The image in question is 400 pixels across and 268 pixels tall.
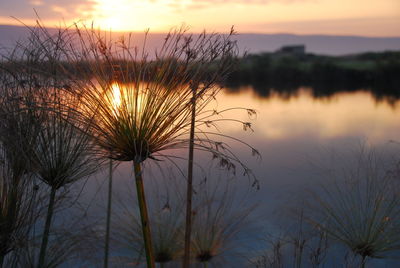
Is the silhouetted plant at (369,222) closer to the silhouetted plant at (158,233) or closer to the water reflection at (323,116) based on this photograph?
the silhouetted plant at (158,233)

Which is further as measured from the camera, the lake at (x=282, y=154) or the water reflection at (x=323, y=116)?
the water reflection at (x=323, y=116)

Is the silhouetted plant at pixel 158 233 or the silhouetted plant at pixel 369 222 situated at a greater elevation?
the silhouetted plant at pixel 369 222

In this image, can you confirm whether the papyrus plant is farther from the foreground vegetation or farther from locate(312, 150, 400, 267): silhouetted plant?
locate(312, 150, 400, 267): silhouetted plant

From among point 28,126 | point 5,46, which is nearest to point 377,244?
point 28,126

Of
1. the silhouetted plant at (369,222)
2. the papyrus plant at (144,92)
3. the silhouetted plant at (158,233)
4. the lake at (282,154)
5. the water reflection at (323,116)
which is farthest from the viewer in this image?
the water reflection at (323,116)

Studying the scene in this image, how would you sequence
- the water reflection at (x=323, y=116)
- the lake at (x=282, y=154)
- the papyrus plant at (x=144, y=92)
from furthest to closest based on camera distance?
the water reflection at (x=323, y=116), the lake at (x=282, y=154), the papyrus plant at (x=144, y=92)

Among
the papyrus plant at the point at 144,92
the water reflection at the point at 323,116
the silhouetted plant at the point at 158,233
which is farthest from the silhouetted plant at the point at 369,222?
the water reflection at the point at 323,116

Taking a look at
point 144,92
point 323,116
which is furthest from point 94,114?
point 323,116

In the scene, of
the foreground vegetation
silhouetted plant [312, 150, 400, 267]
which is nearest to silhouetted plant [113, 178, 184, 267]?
the foreground vegetation

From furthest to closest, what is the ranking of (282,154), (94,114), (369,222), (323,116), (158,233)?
(323,116)
(282,154)
(158,233)
(369,222)
(94,114)

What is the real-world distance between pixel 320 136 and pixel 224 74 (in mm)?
11528

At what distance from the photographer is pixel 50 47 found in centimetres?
220

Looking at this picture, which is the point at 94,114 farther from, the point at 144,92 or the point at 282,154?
the point at 282,154

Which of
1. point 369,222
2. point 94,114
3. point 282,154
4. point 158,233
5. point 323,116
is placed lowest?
point 282,154
